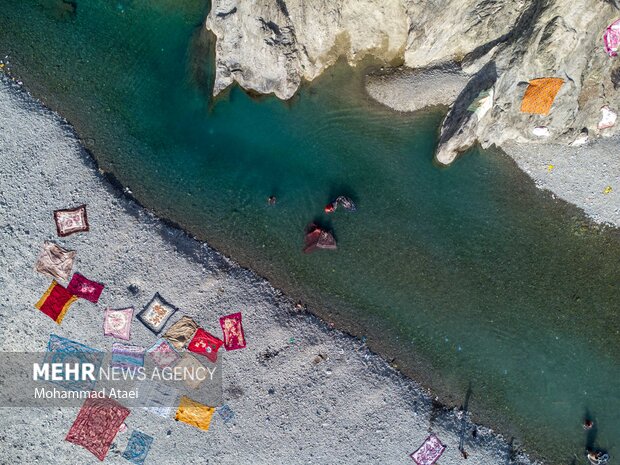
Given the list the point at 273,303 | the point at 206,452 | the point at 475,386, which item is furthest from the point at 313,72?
the point at 206,452

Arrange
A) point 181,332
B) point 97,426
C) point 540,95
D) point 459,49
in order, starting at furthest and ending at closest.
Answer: point 181,332, point 97,426, point 459,49, point 540,95

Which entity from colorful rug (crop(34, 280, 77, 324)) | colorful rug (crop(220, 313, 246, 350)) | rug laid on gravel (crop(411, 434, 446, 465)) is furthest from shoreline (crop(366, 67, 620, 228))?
colorful rug (crop(34, 280, 77, 324))

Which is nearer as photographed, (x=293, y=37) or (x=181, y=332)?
(x=293, y=37)

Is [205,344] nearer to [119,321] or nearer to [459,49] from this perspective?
[119,321]

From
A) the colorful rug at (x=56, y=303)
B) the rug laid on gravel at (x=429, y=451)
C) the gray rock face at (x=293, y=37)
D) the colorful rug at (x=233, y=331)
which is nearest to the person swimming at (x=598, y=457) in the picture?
the rug laid on gravel at (x=429, y=451)

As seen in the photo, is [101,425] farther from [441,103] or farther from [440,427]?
[441,103]

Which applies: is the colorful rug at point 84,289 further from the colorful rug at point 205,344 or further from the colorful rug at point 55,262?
the colorful rug at point 205,344

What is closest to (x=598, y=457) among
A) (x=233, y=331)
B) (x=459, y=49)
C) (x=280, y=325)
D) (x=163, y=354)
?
(x=280, y=325)

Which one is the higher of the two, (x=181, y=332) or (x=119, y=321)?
(x=181, y=332)
